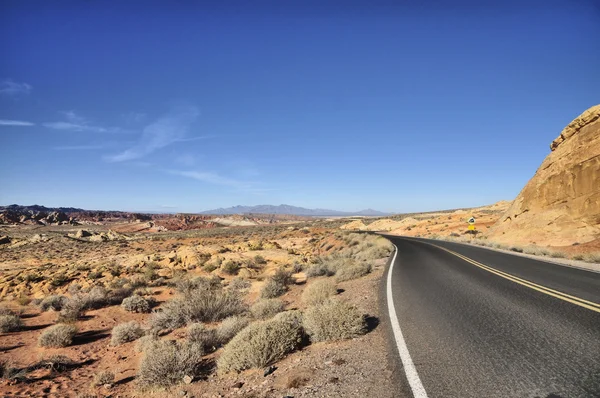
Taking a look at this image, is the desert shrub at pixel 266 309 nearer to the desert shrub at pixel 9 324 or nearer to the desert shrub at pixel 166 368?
the desert shrub at pixel 166 368

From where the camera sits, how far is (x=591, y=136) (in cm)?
2366

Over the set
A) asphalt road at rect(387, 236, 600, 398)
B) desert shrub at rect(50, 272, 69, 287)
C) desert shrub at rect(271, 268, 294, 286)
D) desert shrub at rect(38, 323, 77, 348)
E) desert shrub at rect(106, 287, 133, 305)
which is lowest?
desert shrub at rect(50, 272, 69, 287)

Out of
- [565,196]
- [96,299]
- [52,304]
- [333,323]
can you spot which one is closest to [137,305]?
[96,299]

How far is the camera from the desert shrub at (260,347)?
5.74m

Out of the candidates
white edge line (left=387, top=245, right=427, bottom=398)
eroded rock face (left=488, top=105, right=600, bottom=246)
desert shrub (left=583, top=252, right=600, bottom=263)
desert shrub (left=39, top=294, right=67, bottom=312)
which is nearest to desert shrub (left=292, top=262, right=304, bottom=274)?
desert shrub (left=39, top=294, right=67, bottom=312)

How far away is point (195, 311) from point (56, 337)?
4228 millimetres

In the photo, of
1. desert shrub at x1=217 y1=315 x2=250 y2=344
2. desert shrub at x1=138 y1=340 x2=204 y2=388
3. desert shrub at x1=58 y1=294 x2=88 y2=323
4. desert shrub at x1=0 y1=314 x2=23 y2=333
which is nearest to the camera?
desert shrub at x1=138 y1=340 x2=204 y2=388

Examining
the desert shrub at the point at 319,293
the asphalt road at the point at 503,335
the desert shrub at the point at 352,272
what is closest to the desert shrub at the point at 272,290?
the desert shrub at the point at 352,272

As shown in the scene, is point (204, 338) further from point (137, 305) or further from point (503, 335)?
point (137, 305)

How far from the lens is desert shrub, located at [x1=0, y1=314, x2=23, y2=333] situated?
1170 centimetres

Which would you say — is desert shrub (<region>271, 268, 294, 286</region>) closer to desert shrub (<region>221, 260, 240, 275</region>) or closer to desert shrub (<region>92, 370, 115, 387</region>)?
desert shrub (<region>221, 260, 240, 275</region>)

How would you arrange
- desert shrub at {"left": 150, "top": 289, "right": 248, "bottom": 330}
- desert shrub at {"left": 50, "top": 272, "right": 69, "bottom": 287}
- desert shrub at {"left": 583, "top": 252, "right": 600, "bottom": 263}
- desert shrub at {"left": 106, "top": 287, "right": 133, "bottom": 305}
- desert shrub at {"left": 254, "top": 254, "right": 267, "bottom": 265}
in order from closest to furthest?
1. desert shrub at {"left": 150, "top": 289, "right": 248, "bottom": 330}
2. desert shrub at {"left": 583, "top": 252, "right": 600, "bottom": 263}
3. desert shrub at {"left": 106, "top": 287, "right": 133, "bottom": 305}
4. desert shrub at {"left": 50, "top": 272, "right": 69, "bottom": 287}
5. desert shrub at {"left": 254, "top": 254, "right": 267, "bottom": 265}

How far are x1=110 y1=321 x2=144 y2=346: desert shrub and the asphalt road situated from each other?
8373mm

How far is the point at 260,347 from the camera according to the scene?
19.1ft
